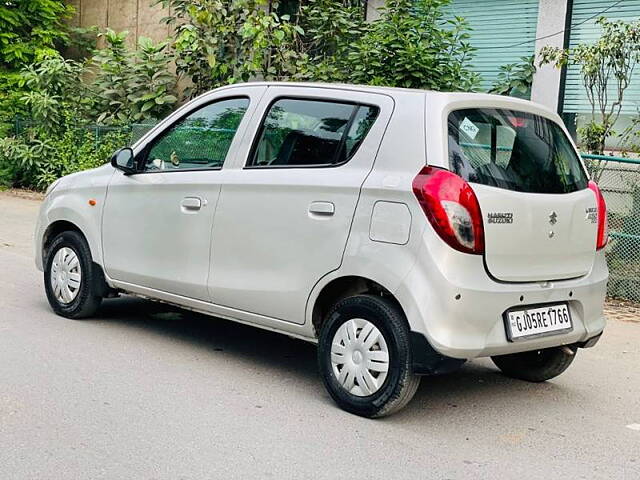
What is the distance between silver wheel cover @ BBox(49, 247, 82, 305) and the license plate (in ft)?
11.5

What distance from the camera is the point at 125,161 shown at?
6742 mm

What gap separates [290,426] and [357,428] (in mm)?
361

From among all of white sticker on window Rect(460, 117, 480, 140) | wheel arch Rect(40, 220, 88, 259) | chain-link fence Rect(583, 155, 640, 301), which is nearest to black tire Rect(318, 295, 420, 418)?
white sticker on window Rect(460, 117, 480, 140)

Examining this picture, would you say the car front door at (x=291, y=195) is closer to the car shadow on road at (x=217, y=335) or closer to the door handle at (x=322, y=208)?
the door handle at (x=322, y=208)

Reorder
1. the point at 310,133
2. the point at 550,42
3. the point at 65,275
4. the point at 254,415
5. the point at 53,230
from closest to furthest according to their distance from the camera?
the point at 254,415 → the point at 310,133 → the point at 65,275 → the point at 53,230 → the point at 550,42

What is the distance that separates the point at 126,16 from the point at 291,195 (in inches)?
558

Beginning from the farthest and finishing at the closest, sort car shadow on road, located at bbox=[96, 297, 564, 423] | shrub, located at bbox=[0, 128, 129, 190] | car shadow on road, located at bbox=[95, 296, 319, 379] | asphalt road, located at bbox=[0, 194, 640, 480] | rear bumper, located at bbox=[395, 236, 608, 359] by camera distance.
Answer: shrub, located at bbox=[0, 128, 129, 190]
car shadow on road, located at bbox=[95, 296, 319, 379]
car shadow on road, located at bbox=[96, 297, 564, 423]
rear bumper, located at bbox=[395, 236, 608, 359]
asphalt road, located at bbox=[0, 194, 640, 480]

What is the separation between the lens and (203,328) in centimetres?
731

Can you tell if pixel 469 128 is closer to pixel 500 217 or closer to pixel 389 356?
pixel 500 217

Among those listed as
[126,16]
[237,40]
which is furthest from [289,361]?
[126,16]

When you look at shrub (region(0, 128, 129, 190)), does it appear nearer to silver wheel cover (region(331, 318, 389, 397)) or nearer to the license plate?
silver wheel cover (region(331, 318, 389, 397))

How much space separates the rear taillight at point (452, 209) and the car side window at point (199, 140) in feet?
5.67

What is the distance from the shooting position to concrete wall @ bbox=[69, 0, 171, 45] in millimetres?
17938

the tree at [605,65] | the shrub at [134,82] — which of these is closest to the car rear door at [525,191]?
the tree at [605,65]
